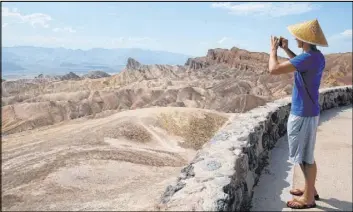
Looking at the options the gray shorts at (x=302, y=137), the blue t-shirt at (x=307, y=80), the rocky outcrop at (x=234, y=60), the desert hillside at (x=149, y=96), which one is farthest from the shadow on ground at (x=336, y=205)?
the rocky outcrop at (x=234, y=60)

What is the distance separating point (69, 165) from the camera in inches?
375

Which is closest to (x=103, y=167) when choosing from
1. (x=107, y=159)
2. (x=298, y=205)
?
(x=107, y=159)

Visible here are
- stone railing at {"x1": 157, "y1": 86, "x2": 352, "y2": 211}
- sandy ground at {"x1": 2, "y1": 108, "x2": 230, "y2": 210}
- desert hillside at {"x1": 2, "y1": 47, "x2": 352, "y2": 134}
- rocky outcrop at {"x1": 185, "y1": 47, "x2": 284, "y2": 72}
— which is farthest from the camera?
rocky outcrop at {"x1": 185, "y1": 47, "x2": 284, "y2": 72}

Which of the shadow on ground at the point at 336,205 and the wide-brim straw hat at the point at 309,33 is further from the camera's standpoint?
the shadow on ground at the point at 336,205

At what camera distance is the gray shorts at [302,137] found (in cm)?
409

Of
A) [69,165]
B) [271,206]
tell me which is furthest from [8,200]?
[271,206]

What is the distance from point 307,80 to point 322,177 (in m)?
1.73

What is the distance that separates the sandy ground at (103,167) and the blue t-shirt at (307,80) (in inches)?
75.9

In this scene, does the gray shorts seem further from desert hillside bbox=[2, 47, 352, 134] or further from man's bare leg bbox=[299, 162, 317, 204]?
desert hillside bbox=[2, 47, 352, 134]

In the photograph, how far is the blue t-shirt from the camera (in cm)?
386

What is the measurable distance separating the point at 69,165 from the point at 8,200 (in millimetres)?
2038

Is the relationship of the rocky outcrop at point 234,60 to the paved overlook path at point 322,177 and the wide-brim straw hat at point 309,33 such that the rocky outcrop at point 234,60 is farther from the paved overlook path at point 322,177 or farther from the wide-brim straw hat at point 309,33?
the wide-brim straw hat at point 309,33

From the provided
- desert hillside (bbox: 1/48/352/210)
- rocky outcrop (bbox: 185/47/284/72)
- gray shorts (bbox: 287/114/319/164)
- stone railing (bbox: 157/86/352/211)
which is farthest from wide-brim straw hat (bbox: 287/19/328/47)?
rocky outcrop (bbox: 185/47/284/72)

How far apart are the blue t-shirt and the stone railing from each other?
2.99 feet
